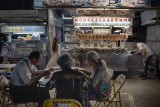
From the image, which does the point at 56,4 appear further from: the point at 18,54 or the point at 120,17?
the point at 120,17

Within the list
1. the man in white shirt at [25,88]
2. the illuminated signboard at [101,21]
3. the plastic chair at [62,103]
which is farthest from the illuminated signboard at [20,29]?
the plastic chair at [62,103]

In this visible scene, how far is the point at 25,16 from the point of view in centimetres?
1111

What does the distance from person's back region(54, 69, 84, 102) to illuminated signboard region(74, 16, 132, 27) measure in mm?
9043

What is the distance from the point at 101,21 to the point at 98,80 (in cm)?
848

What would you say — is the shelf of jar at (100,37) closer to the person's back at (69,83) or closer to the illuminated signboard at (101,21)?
the illuminated signboard at (101,21)

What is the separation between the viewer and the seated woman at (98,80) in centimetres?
506

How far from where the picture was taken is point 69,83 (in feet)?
14.4

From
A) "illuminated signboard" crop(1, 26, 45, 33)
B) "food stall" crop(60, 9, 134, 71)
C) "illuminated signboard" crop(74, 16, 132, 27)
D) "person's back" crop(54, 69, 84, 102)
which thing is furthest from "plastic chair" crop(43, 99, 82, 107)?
"illuminated signboard" crop(74, 16, 132, 27)

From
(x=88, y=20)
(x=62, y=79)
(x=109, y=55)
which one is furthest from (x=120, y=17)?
(x=62, y=79)

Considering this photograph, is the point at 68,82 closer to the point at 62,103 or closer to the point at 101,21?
the point at 62,103

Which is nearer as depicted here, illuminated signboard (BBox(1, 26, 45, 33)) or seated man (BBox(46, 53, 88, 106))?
seated man (BBox(46, 53, 88, 106))

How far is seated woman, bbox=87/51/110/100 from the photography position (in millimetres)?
5062

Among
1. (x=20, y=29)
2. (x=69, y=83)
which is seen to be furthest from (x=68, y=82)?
(x=20, y=29)

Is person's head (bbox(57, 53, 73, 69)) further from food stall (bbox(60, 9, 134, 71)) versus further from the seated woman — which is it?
food stall (bbox(60, 9, 134, 71))
